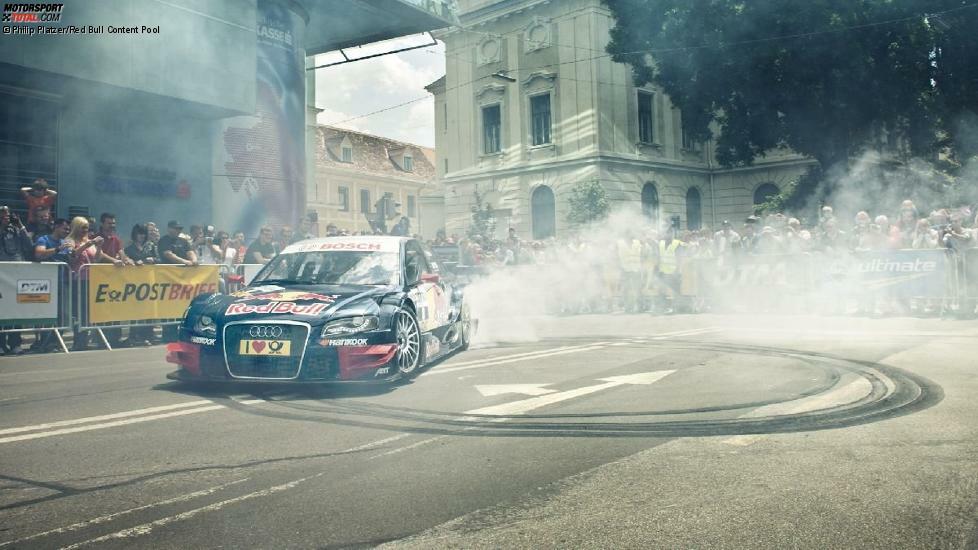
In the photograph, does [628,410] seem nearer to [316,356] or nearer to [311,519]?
[316,356]

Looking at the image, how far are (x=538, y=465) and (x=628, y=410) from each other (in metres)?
1.75

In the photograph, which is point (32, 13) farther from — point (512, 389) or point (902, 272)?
point (902, 272)

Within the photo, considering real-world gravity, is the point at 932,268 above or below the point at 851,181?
below

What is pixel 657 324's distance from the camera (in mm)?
14656

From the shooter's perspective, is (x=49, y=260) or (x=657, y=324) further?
(x=657, y=324)

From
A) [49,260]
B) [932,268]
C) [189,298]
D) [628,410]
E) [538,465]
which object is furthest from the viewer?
[932,268]

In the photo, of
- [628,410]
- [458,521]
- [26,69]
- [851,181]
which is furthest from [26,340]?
[851,181]

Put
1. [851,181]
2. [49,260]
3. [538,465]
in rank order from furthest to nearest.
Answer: [851,181]
[49,260]
[538,465]

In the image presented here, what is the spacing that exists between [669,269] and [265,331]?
42.0 feet

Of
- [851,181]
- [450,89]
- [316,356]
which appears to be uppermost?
[450,89]

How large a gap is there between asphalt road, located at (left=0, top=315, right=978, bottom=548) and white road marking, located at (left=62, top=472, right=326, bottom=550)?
0.01m

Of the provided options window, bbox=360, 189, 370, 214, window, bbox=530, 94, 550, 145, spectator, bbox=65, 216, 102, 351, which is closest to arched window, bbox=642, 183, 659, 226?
window, bbox=530, 94, 550, 145

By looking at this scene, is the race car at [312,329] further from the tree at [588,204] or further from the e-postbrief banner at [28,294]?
the tree at [588,204]

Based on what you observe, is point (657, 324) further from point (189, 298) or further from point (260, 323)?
point (260, 323)
